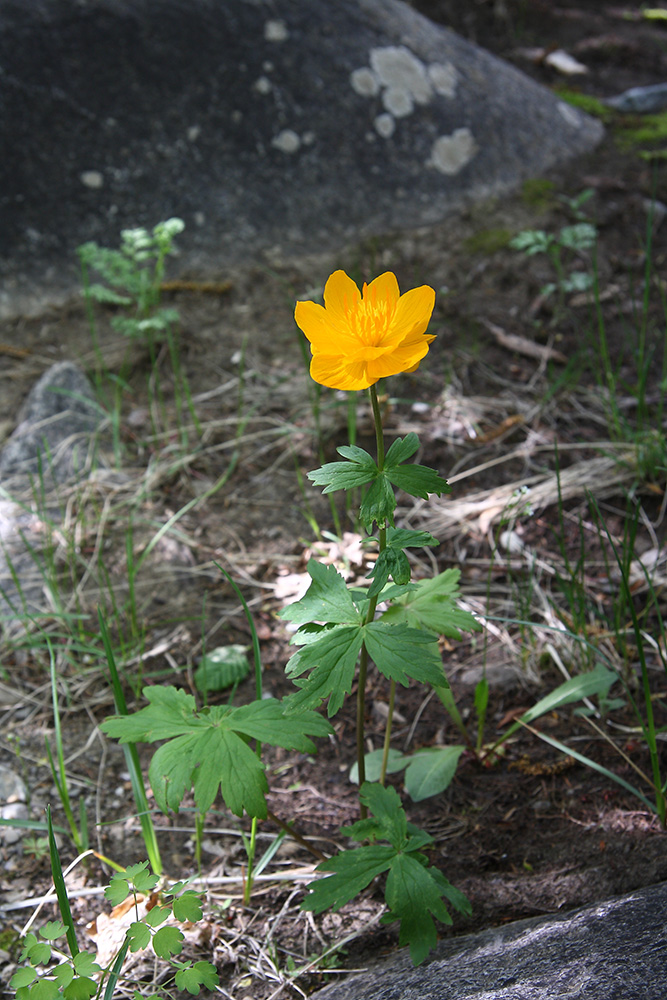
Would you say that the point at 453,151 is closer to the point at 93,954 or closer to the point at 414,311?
the point at 414,311

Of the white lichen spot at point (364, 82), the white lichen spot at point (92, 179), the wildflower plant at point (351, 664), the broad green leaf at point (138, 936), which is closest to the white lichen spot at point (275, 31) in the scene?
the white lichen spot at point (364, 82)

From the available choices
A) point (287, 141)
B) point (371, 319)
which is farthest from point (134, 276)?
point (371, 319)

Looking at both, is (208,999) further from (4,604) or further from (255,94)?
(255,94)

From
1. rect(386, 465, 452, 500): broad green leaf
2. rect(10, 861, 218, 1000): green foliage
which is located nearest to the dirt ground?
rect(10, 861, 218, 1000): green foliage

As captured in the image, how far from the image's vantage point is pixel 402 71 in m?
3.31

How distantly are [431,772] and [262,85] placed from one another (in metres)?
2.93

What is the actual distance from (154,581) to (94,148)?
1.98m

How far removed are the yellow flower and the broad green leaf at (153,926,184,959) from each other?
867 millimetres

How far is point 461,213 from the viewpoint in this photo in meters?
3.32

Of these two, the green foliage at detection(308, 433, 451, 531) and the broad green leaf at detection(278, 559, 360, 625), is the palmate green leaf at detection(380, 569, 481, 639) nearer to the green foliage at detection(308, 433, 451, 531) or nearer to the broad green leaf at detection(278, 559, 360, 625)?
the broad green leaf at detection(278, 559, 360, 625)

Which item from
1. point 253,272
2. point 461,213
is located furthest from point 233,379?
point 461,213

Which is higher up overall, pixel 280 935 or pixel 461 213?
pixel 461 213

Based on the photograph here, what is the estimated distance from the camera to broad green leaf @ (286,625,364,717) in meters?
1.11

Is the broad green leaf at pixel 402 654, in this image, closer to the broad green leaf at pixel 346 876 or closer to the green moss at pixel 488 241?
the broad green leaf at pixel 346 876
